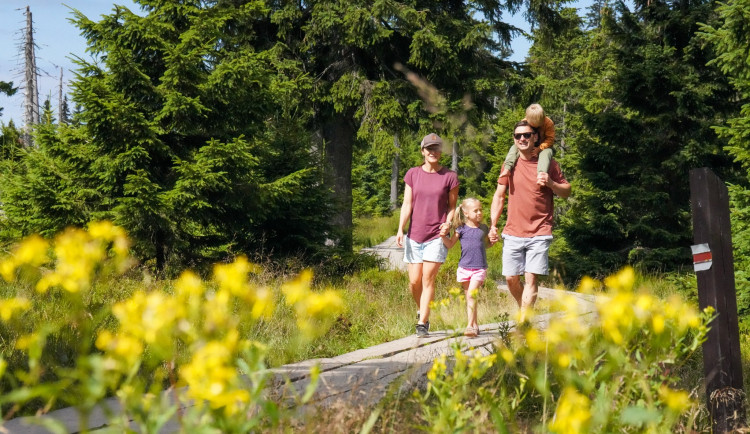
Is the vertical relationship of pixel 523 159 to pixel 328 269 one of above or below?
above

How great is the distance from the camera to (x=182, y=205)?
8023 mm

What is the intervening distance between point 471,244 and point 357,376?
80.2 inches

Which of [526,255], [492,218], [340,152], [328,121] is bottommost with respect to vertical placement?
[526,255]

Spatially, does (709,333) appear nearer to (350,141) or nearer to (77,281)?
(77,281)

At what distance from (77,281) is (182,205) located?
665 cm

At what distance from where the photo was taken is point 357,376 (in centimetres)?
407

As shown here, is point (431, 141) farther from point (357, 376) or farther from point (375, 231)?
point (375, 231)

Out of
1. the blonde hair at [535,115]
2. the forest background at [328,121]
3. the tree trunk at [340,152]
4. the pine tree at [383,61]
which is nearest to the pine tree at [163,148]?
the forest background at [328,121]

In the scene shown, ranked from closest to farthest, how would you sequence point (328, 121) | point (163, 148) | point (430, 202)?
point (430, 202), point (163, 148), point (328, 121)

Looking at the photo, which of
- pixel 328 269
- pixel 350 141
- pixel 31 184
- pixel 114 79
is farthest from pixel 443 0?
pixel 31 184

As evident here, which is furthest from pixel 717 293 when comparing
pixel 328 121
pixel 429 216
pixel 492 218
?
pixel 328 121

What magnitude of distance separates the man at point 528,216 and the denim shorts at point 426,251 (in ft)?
1.69

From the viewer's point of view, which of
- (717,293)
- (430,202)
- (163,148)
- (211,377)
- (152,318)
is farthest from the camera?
(163,148)

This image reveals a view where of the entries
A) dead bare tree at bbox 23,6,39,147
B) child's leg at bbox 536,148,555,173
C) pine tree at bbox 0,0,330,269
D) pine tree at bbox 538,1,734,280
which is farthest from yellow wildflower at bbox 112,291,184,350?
dead bare tree at bbox 23,6,39,147
